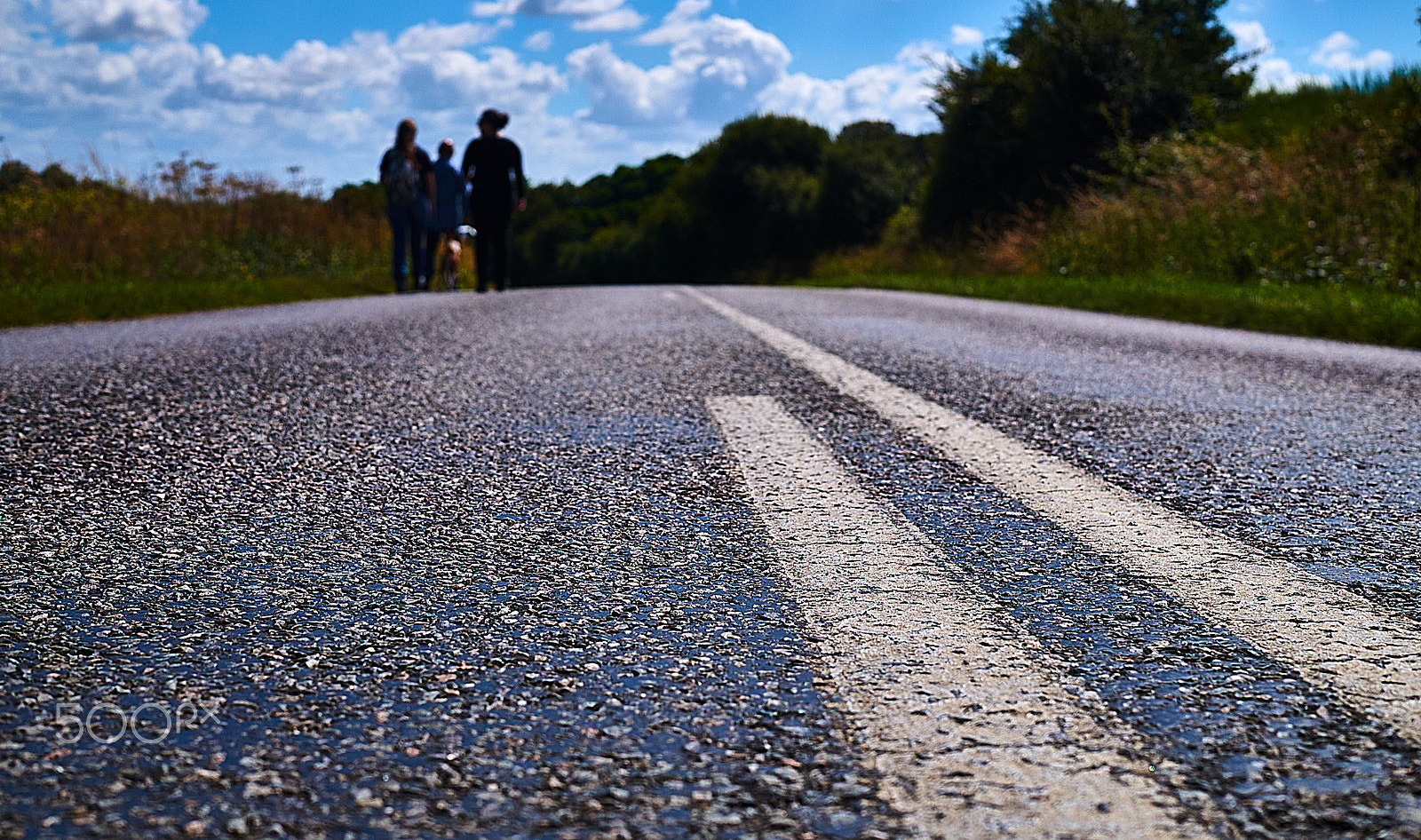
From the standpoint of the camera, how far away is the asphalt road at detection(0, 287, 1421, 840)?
3.76 feet

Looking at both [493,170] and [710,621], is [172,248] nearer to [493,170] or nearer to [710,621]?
[493,170]

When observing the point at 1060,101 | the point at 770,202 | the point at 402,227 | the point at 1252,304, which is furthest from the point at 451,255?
the point at 770,202

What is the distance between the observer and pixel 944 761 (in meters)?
1.20

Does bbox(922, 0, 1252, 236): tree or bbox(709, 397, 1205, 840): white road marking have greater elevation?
bbox(922, 0, 1252, 236): tree

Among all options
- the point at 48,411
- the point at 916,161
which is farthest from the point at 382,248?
the point at 916,161

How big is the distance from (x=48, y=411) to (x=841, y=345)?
3501 mm

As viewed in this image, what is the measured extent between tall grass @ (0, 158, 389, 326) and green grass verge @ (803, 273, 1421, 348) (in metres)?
7.52

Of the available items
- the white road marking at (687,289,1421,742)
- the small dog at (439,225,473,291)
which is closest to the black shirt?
the small dog at (439,225,473,291)

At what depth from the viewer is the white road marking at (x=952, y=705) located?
3.61ft

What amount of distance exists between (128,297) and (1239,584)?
9437 millimetres

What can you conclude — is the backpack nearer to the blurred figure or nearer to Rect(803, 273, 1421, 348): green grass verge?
the blurred figure

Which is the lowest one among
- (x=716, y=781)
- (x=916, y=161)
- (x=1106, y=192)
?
(x=716, y=781)

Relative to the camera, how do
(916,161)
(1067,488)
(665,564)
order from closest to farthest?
(665,564) → (1067,488) → (916,161)

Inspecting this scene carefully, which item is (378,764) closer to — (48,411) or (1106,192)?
(48,411)
